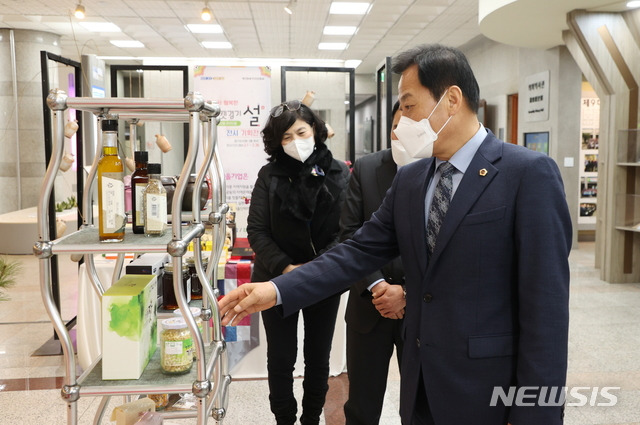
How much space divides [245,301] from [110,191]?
475mm

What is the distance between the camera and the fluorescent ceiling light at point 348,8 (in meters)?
8.62

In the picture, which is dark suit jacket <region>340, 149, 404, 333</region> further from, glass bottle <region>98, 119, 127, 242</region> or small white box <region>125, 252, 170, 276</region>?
glass bottle <region>98, 119, 127, 242</region>

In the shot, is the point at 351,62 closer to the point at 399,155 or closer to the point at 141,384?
→ the point at 399,155

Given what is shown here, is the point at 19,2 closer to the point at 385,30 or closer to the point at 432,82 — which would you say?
the point at 385,30

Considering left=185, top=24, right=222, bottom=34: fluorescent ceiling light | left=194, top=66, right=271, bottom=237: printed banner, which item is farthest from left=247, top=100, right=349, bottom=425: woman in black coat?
left=185, top=24, right=222, bottom=34: fluorescent ceiling light

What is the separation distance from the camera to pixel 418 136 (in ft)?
5.28

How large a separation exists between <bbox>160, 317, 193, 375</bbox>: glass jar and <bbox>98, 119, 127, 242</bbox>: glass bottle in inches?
12.2

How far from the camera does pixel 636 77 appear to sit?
6.62 metres

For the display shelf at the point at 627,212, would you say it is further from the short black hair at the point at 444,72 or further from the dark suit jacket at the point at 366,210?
the short black hair at the point at 444,72

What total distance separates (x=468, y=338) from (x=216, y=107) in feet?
3.15

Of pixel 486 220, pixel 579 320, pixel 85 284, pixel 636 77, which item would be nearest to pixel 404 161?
pixel 486 220

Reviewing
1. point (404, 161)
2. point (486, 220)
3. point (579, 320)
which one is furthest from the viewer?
point (579, 320)

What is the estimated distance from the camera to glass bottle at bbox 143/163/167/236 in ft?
5.42

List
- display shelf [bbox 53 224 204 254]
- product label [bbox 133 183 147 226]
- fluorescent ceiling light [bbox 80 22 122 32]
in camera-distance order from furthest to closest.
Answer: fluorescent ceiling light [bbox 80 22 122 32]
product label [bbox 133 183 147 226]
display shelf [bbox 53 224 204 254]
